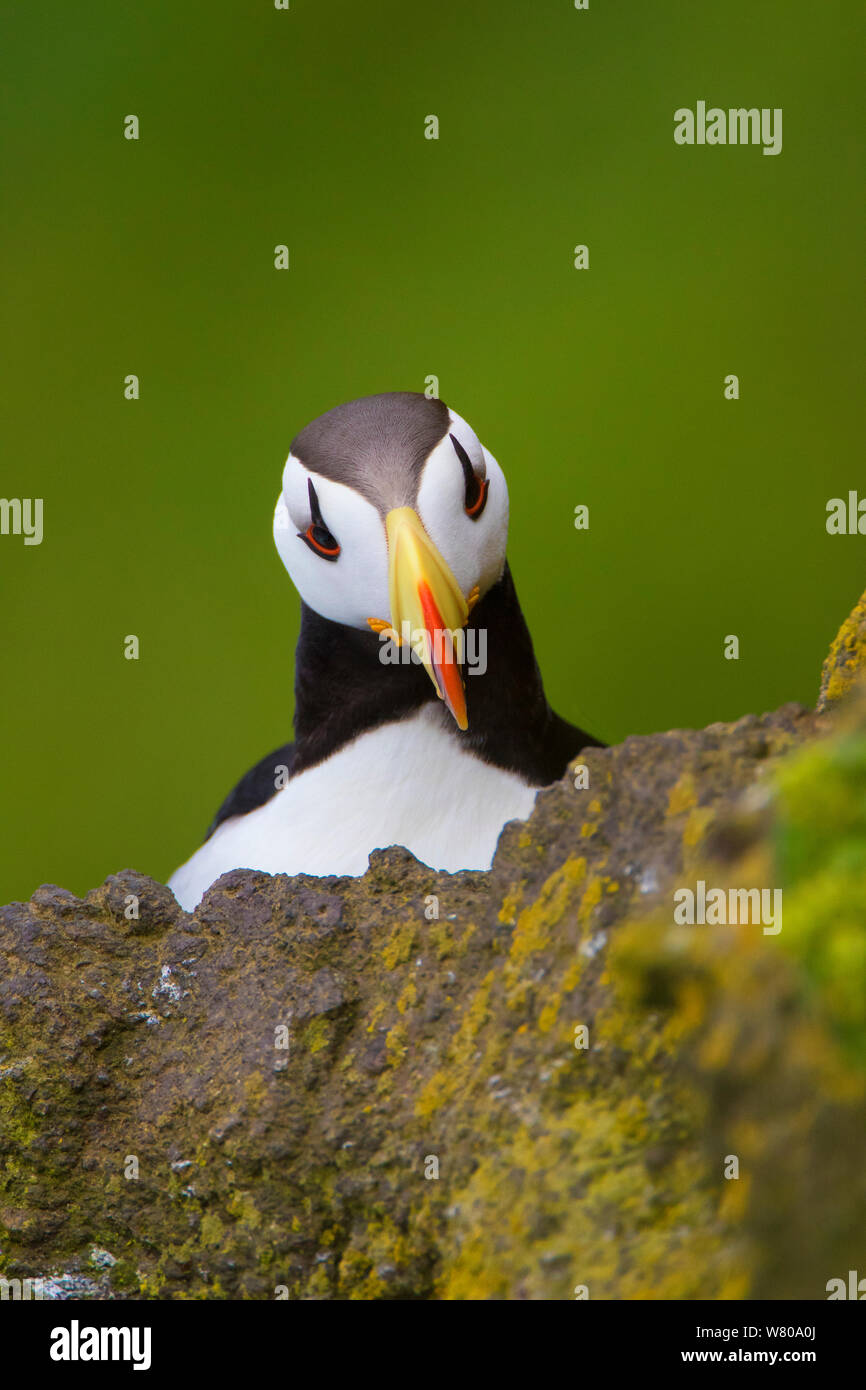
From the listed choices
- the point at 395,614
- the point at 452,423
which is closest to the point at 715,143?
the point at 452,423

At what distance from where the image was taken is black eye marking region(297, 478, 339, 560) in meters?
2.60

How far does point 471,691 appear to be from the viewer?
279 centimetres

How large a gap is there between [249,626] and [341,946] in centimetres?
405

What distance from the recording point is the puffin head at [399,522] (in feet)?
7.76

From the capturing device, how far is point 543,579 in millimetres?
5750

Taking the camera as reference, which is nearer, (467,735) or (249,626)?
(467,735)

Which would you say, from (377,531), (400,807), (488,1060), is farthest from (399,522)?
(488,1060)

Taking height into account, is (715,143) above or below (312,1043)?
above

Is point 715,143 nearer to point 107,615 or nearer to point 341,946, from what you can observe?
point 107,615

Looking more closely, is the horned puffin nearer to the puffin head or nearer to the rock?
the puffin head

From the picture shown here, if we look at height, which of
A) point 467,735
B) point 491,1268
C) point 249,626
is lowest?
point 491,1268

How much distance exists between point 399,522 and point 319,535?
23 centimetres
